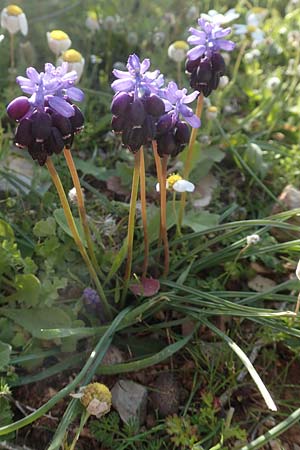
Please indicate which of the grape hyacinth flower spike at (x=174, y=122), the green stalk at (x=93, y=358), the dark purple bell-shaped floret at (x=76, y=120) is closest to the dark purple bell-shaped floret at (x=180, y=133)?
the grape hyacinth flower spike at (x=174, y=122)

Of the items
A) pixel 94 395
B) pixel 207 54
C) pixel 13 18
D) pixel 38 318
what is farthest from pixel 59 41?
pixel 94 395

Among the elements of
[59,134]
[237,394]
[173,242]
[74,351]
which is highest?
[59,134]

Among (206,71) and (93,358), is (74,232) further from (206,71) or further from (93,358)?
(206,71)

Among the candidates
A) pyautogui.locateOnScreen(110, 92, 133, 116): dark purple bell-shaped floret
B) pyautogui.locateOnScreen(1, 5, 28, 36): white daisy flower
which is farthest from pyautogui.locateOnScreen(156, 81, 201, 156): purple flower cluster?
pyautogui.locateOnScreen(1, 5, 28, 36): white daisy flower

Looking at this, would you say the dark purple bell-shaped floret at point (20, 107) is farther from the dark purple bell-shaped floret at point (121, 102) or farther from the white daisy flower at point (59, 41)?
the white daisy flower at point (59, 41)

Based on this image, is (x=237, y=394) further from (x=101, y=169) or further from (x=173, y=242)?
(x=101, y=169)

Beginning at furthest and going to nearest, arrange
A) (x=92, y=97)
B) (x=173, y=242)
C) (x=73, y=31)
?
(x=73, y=31), (x=92, y=97), (x=173, y=242)

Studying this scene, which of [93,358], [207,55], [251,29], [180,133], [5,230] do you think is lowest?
[93,358]

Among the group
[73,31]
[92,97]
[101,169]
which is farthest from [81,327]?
[73,31]
